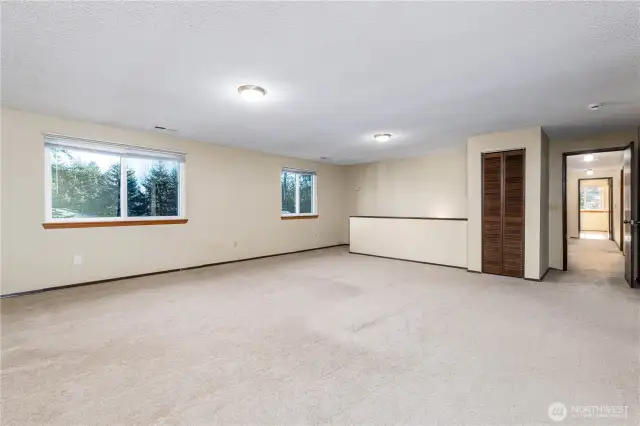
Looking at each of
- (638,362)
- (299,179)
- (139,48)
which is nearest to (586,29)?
(638,362)

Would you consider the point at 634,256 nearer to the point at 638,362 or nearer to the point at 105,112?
the point at 638,362

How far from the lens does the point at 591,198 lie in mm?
12883

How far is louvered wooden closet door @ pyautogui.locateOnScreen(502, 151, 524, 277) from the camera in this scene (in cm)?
466

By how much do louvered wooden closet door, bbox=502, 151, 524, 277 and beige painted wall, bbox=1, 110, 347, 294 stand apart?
4.27 m

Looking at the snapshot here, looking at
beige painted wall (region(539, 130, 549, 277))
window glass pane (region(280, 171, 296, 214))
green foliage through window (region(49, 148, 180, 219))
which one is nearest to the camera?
green foliage through window (region(49, 148, 180, 219))

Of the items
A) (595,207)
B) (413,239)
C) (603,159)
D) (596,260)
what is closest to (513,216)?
(413,239)

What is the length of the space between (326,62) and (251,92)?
0.93 metres

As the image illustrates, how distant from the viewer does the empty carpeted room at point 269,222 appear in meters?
1.84

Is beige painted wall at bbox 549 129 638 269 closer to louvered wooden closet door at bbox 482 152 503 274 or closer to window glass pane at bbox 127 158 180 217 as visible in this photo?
louvered wooden closet door at bbox 482 152 503 274

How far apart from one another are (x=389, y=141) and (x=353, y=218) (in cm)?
218

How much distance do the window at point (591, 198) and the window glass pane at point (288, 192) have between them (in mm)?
12340

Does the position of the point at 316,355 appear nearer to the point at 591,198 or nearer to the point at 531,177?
the point at 531,177

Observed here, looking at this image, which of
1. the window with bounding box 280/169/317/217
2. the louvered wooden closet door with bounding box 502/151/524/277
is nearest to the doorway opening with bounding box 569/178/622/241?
the louvered wooden closet door with bounding box 502/151/524/277

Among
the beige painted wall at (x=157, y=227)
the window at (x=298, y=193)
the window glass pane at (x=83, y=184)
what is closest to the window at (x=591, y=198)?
the beige painted wall at (x=157, y=227)
